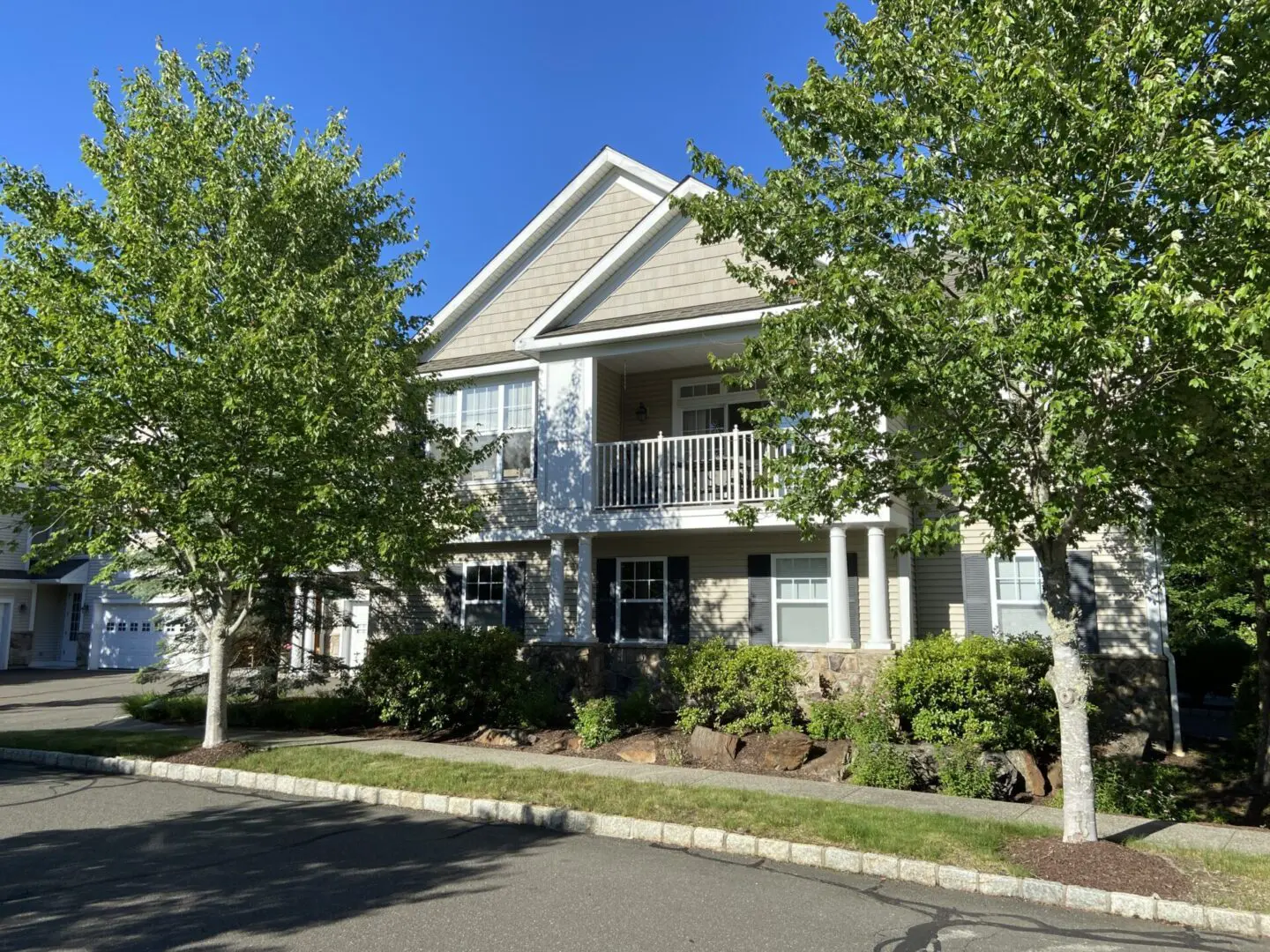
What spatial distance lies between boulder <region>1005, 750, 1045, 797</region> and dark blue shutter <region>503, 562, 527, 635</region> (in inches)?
366

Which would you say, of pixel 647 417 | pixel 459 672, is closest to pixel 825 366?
pixel 459 672

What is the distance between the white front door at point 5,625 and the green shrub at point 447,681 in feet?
78.1

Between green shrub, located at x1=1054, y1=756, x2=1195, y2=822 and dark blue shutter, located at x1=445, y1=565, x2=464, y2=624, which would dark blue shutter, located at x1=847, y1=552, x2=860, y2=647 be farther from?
dark blue shutter, located at x1=445, y1=565, x2=464, y2=624

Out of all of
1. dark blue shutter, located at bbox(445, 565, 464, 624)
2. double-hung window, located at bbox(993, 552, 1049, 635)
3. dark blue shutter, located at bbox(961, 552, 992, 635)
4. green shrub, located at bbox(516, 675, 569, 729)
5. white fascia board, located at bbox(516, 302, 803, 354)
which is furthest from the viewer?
dark blue shutter, located at bbox(445, 565, 464, 624)

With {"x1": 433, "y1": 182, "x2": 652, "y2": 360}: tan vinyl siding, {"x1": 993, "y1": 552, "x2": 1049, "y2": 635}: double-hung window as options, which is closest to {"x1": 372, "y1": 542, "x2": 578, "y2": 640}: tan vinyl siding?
{"x1": 433, "y1": 182, "x2": 652, "y2": 360}: tan vinyl siding

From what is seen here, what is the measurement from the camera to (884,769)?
9.85 metres

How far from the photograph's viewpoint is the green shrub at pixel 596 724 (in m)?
12.0

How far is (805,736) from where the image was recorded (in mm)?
10945

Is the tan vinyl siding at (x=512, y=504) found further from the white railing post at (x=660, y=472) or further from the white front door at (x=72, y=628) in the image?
the white front door at (x=72, y=628)

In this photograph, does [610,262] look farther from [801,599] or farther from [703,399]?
[801,599]

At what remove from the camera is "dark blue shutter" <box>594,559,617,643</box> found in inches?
640

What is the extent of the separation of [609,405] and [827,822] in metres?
10.1

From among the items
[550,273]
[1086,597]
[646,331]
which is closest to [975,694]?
[1086,597]

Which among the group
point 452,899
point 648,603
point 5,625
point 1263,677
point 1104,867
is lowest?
point 452,899
